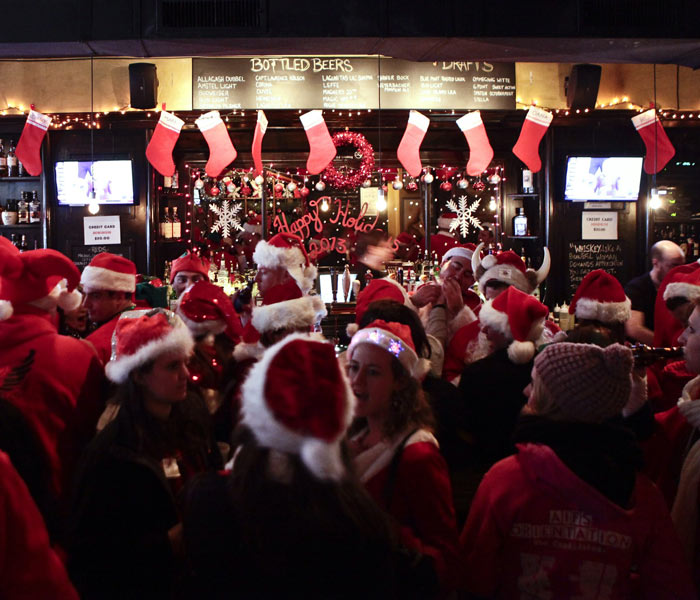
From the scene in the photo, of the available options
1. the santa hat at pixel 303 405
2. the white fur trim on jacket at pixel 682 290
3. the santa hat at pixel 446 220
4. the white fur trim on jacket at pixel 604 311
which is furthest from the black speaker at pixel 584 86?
the santa hat at pixel 303 405

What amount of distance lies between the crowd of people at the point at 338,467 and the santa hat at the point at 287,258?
1104mm

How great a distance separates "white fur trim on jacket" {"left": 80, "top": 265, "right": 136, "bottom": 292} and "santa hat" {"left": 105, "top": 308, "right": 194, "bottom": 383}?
1311mm

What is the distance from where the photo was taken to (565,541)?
5.61 ft

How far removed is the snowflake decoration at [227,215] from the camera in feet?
26.4

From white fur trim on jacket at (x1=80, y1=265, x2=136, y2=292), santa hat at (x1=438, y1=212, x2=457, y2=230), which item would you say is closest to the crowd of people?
white fur trim on jacket at (x1=80, y1=265, x2=136, y2=292)

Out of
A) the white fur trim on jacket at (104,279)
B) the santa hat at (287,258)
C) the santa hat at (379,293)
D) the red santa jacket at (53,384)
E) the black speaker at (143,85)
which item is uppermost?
the black speaker at (143,85)

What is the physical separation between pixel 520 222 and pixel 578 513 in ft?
21.3

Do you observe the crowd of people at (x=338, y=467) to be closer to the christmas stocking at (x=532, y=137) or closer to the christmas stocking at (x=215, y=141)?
the christmas stocking at (x=532, y=137)

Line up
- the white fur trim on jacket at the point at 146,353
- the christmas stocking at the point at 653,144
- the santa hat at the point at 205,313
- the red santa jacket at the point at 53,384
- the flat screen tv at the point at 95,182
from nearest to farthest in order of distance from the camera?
the white fur trim on jacket at the point at 146,353 < the red santa jacket at the point at 53,384 < the santa hat at the point at 205,313 < the christmas stocking at the point at 653,144 < the flat screen tv at the point at 95,182

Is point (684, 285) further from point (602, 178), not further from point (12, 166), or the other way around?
point (12, 166)

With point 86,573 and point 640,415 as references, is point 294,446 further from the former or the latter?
point 640,415

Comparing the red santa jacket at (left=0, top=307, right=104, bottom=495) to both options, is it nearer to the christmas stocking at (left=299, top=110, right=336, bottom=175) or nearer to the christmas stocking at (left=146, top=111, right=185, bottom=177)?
the christmas stocking at (left=146, top=111, right=185, bottom=177)

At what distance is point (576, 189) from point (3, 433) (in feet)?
22.7

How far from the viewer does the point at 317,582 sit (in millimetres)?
1311
